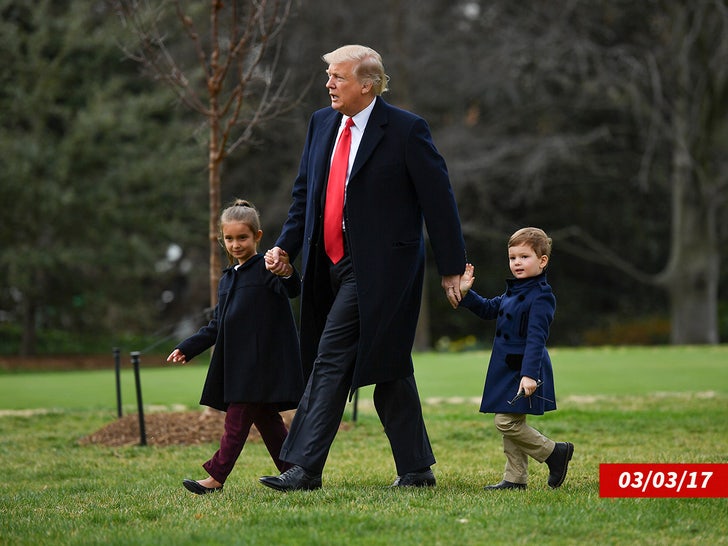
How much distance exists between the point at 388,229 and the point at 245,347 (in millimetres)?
1017

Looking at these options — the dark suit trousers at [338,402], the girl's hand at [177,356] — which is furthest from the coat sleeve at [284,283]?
the girl's hand at [177,356]

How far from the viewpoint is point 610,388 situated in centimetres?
1333

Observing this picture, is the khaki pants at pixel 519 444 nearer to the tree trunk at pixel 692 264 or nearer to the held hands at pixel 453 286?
the held hands at pixel 453 286

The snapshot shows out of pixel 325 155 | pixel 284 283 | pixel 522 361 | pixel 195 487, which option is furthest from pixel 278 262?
pixel 522 361

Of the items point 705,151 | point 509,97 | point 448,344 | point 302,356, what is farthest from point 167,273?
point 302,356

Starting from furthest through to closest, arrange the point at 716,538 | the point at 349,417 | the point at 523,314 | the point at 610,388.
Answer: the point at 610,388
the point at 349,417
the point at 523,314
the point at 716,538

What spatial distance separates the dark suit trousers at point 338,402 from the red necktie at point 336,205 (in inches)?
3.1

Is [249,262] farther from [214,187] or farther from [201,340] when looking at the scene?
[214,187]

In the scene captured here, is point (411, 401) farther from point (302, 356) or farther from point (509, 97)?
point (509, 97)

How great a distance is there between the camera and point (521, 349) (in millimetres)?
5605

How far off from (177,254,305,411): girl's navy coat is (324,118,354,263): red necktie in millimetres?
357

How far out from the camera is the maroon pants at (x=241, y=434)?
18.6ft

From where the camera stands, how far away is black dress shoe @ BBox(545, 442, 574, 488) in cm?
566

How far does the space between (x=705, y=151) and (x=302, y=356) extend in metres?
21.4
